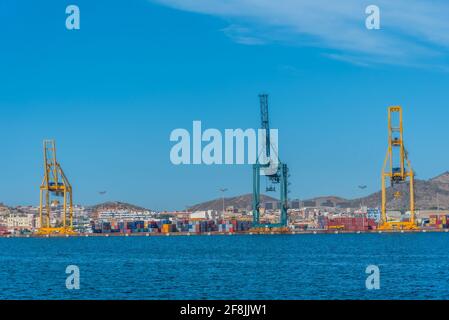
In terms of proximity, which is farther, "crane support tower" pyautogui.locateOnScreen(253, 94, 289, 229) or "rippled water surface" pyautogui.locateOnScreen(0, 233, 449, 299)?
"crane support tower" pyautogui.locateOnScreen(253, 94, 289, 229)

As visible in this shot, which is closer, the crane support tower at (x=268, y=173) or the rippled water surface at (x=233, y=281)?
the rippled water surface at (x=233, y=281)

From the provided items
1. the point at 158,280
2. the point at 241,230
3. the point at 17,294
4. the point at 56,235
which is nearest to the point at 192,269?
the point at 158,280

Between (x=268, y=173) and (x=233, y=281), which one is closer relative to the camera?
(x=233, y=281)

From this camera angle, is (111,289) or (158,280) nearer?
(111,289)
